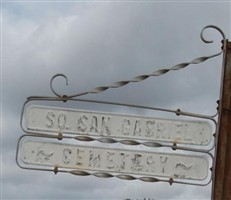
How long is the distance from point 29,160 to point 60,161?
28 cm

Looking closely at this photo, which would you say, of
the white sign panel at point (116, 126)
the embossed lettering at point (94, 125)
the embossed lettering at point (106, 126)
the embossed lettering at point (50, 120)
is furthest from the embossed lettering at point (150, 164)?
the embossed lettering at point (50, 120)

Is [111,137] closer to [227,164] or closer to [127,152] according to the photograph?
[127,152]

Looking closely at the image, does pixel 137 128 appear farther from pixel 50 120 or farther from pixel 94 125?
pixel 50 120

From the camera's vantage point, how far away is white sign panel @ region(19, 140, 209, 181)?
5.60 meters

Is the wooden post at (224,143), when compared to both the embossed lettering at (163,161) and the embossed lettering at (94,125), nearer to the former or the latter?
the embossed lettering at (163,161)

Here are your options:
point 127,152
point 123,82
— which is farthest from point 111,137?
point 123,82

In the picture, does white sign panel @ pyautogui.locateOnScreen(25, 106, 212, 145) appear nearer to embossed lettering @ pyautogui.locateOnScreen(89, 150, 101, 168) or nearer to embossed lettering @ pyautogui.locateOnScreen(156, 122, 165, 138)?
embossed lettering @ pyautogui.locateOnScreen(156, 122, 165, 138)

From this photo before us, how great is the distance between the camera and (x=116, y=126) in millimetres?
5621

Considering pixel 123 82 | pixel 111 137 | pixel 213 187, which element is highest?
pixel 123 82

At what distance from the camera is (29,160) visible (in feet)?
18.5

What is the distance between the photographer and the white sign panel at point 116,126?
5.61 metres

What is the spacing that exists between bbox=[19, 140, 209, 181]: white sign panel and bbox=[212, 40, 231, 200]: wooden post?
0.14m

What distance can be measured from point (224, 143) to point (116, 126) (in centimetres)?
97

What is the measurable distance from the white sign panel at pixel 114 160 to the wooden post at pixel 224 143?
0.45 feet
